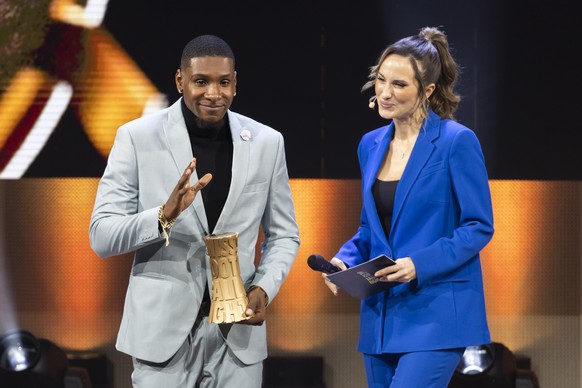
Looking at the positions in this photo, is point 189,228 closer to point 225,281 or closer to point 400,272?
point 225,281

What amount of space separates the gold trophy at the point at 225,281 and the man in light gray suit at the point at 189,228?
65mm

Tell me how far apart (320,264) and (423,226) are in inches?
13.4

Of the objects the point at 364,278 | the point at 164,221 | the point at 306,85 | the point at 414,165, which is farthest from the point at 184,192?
the point at 306,85

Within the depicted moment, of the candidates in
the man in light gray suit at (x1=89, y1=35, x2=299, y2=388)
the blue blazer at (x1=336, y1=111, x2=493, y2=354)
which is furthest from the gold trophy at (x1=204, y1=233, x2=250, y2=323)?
the blue blazer at (x1=336, y1=111, x2=493, y2=354)

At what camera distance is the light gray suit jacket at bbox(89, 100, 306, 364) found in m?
2.26

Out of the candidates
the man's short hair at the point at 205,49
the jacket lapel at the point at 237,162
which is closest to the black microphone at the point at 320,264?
the jacket lapel at the point at 237,162

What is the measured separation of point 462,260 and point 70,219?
235cm

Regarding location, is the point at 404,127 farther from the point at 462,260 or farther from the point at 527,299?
the point at 527,299

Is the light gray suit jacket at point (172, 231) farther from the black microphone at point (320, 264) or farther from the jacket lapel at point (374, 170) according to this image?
the jacket lapel at point (374, 170)

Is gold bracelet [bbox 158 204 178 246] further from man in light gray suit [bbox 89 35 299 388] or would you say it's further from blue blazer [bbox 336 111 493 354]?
blue blazer [bbox 336 111 493 354]

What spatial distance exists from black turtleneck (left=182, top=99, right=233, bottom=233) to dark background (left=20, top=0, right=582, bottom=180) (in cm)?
168

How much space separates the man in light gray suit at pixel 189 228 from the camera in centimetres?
226

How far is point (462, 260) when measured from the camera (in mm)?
2467

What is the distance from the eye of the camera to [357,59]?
13.3 ft
